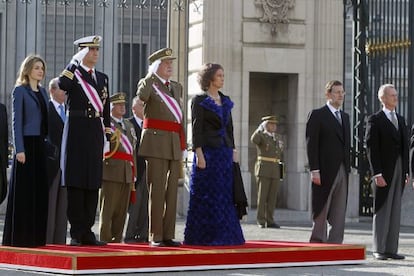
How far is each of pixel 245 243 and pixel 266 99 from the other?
8482 mm

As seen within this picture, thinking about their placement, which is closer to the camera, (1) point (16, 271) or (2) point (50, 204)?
(1) point (16, 271)

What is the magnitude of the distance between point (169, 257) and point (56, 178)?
7.17 feet

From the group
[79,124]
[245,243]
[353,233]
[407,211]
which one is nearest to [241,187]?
[245,243]

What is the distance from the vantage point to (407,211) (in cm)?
1967

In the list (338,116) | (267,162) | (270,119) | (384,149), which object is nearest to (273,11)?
(270,119)

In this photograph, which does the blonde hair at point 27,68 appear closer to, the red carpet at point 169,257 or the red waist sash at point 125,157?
the red carpet at point 169,257

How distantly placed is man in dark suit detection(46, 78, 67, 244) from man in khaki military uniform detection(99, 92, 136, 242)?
0.59 meters

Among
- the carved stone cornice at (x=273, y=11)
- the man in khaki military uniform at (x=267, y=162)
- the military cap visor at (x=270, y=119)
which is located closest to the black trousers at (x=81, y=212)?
the man in khaki military uniform at (x=267, y=162)

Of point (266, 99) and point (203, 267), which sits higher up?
point (266, 99)

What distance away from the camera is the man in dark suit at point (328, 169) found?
12875 millimetres

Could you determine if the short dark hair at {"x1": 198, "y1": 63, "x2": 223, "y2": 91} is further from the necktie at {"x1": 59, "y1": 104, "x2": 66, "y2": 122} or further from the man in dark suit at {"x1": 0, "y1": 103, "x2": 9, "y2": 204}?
the man in dark suit at {"x1": 0, "y1": 103, "x2": 9, "y2": 204}

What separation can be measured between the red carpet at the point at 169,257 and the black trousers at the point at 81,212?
177mm

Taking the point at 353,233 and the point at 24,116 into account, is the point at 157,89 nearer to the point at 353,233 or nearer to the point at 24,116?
the point at 24,116

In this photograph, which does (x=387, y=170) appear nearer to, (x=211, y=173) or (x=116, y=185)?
(x=211, y=173)
